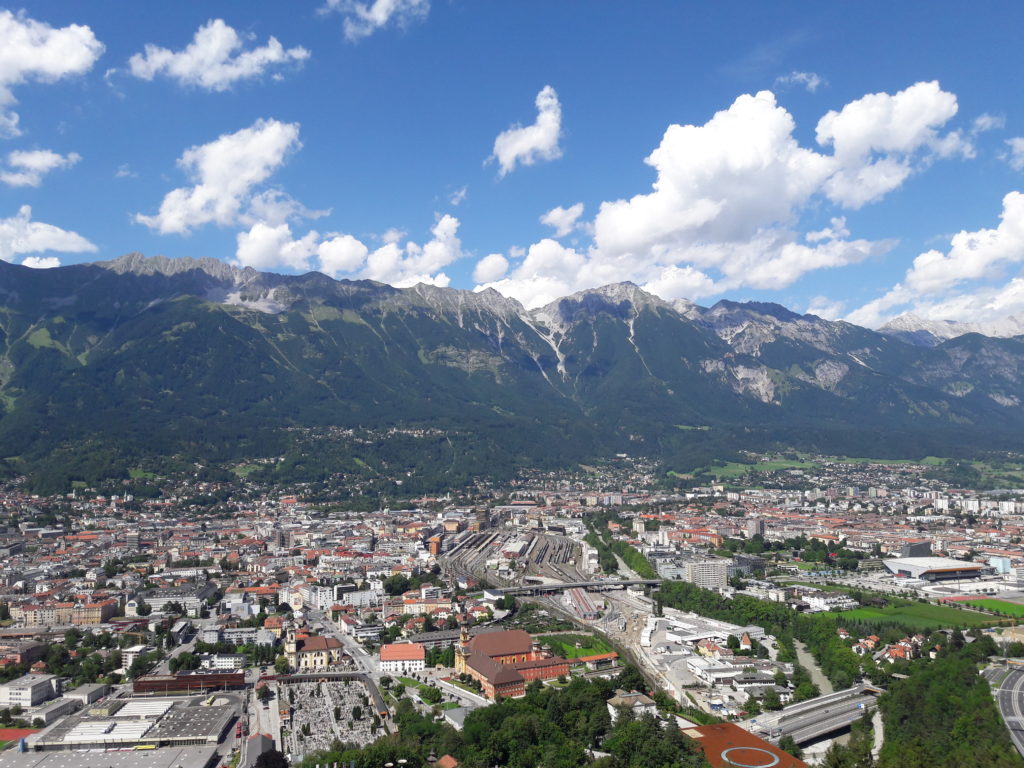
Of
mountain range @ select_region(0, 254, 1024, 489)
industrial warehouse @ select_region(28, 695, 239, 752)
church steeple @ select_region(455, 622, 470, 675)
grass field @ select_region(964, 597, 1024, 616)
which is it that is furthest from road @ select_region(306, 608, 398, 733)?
mountain range @ select_region(0, 254, 1024, 489)

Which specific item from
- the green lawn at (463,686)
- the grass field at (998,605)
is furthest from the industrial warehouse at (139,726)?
the grass field at (998,605)

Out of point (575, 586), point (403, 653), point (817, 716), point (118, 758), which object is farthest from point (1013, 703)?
point (575, 586)

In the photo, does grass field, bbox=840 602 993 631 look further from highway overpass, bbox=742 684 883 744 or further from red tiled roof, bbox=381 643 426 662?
red tiled roof, bbox=381 643 426 662

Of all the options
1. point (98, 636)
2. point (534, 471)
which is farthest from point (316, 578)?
point (534, 471)

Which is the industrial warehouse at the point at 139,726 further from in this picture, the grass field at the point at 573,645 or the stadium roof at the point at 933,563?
the stadium roof at the point at 933,563

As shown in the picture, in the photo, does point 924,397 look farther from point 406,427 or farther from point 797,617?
point 797,617

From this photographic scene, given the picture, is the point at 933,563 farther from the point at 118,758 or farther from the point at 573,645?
the point at 118,758
